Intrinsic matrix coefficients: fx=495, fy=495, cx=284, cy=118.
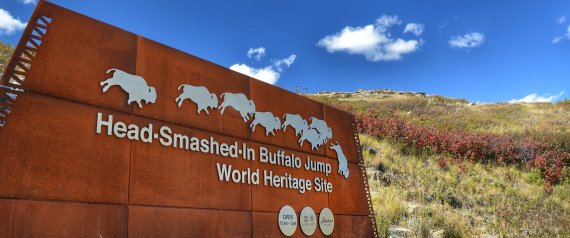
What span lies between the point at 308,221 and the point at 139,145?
2.70 meters

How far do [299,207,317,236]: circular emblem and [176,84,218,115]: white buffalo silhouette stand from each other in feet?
6.31

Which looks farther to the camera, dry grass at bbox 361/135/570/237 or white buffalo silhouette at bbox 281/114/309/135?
dry grass at bbox 361/135/570/237

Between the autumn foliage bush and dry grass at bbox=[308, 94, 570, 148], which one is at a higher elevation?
dry grass at bbox=[308, 94, 570, 148]

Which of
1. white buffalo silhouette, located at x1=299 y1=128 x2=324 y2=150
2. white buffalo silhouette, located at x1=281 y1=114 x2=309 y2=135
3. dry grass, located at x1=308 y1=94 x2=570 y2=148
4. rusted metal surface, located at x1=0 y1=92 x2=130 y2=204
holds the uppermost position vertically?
dry grass, located at x1=308 y1=94 x2=570 y2=148

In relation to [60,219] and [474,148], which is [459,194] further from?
[60,219]

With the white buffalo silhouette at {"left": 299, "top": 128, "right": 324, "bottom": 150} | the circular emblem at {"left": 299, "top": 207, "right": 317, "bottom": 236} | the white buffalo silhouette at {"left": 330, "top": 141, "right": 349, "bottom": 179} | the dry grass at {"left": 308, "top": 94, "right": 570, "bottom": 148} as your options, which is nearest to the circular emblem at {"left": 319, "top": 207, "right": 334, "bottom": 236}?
the circular emblem at {"left": 299, "top": 207, "right": 317, "bottom": 236}

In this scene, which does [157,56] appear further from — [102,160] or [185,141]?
[102,160]

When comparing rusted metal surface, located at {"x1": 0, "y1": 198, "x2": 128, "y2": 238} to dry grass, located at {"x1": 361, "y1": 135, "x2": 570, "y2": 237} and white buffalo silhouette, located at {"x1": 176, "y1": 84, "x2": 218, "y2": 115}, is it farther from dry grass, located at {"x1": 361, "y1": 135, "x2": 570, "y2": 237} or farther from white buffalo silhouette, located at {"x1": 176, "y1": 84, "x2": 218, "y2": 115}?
dry grass, located at {"x1": 361, "y1": 135, "x2": 570, "y2": 237}

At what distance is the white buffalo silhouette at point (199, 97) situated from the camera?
5.30m

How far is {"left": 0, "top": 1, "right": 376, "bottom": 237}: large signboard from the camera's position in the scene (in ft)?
13.0

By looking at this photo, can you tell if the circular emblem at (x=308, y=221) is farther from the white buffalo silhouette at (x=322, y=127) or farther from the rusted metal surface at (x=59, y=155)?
the rusted metal surface at (x=59, y=155)

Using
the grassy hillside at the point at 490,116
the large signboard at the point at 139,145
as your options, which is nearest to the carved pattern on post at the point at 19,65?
the large signboard at the point at 139,145

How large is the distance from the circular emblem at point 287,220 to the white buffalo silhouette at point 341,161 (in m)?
1.45

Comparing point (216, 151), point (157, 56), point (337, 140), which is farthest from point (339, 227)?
point (157, 56)
